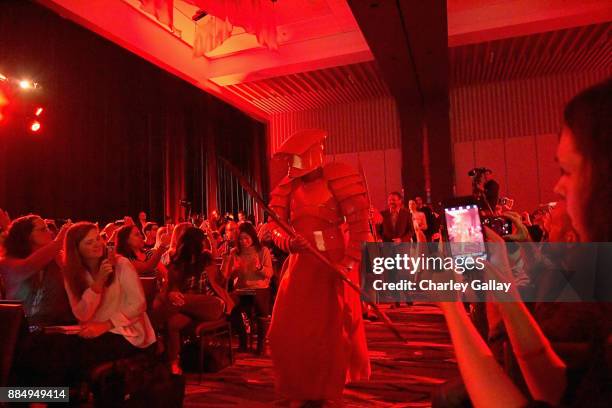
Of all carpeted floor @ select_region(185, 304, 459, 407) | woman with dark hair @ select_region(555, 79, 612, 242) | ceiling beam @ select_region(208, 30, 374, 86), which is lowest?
carpeted floor @ select_region(185, 304, 459, 407)

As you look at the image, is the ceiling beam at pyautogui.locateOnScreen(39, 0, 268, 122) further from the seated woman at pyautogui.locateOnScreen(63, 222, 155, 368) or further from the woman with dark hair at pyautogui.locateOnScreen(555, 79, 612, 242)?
the woman with dark hair at pyautogui.locateOnScreen(555, 79, 612, 242)

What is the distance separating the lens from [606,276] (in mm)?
1162

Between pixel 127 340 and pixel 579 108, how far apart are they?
250 cm

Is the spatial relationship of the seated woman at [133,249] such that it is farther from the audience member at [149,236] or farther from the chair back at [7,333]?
the audience member at [149,236]

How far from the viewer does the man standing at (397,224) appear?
6270mm

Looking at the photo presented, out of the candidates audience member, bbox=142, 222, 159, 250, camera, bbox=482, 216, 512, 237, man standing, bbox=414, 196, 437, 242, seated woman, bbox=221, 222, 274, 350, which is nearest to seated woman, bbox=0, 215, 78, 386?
seated woman, bbox=221, 222, 274, 350

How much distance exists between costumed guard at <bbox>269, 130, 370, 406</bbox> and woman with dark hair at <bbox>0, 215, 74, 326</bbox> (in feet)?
4.53

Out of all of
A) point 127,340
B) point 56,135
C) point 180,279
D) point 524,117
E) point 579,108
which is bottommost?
point 127,340

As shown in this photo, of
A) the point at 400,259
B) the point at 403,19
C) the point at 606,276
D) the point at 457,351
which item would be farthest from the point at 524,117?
the point at 457,351

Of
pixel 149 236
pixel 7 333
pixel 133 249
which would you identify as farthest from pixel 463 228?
pixel 149 236

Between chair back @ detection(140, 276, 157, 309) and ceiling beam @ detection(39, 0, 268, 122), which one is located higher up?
ceiling beam @ detection(39, 0, 268, 122)

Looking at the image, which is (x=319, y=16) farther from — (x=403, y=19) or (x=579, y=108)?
(x=579, y=108)

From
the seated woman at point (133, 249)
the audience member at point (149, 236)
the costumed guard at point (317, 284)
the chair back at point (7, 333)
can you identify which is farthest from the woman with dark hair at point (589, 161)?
the audience member at point (149, 236)

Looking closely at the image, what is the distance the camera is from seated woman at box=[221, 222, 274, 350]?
4348 mm
